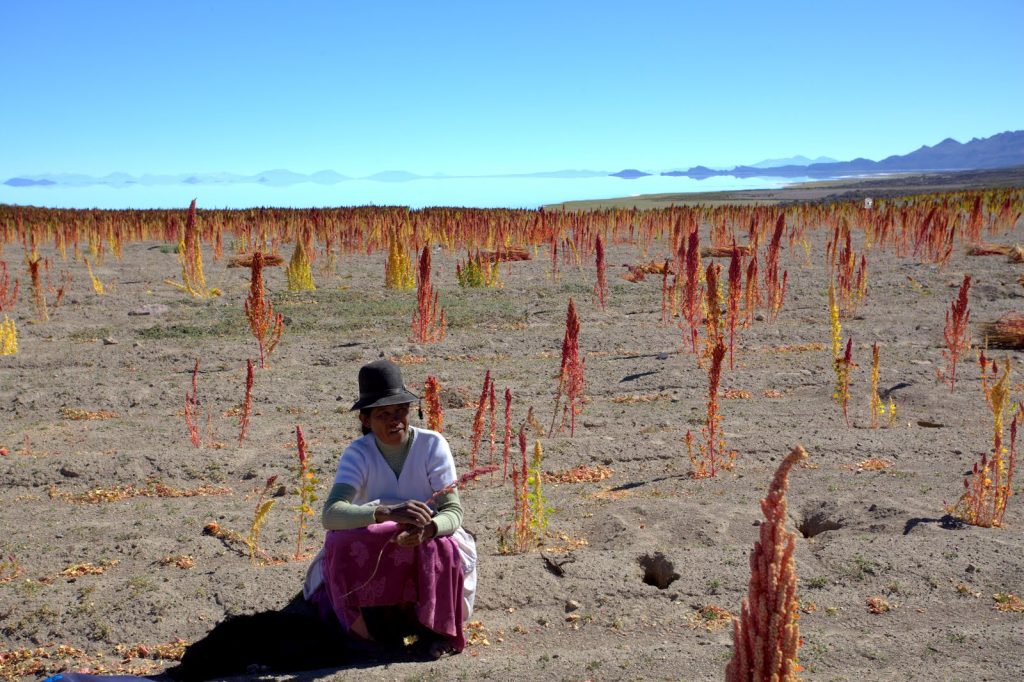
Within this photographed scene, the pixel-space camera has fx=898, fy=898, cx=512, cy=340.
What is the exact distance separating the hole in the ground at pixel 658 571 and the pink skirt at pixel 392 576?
0.93 m

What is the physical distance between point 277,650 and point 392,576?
18.6 inches

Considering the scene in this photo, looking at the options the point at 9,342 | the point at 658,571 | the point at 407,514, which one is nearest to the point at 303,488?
the point at 407,514

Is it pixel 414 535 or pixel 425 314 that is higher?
pixel 425 314

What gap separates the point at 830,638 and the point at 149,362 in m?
5.92

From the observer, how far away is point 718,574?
11.3 feet

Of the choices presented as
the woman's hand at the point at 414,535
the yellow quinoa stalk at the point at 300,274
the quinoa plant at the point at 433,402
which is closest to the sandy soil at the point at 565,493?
the woman's hand at the point at 414,535

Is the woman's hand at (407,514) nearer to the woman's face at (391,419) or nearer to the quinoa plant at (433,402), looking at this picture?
the woman's face at (391,419)

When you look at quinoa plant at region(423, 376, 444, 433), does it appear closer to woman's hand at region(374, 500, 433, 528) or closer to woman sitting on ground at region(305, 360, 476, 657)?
woman sitting on ground at region(305, 360, 476, 657)

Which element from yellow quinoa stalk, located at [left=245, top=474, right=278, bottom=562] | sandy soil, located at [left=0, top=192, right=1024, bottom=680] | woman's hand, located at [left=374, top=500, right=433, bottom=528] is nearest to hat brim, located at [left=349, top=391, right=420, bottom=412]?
woman's hand, located at [left=374, top=500, right=433, bottom=528]

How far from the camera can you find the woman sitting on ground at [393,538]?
2.90m

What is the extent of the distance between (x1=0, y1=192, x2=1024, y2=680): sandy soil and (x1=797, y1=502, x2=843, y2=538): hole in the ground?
0.04 feet

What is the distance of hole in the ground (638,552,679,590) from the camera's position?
3.51 m

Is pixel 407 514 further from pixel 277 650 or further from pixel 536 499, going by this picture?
pixel 536 499

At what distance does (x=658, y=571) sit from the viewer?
3.58 metres
